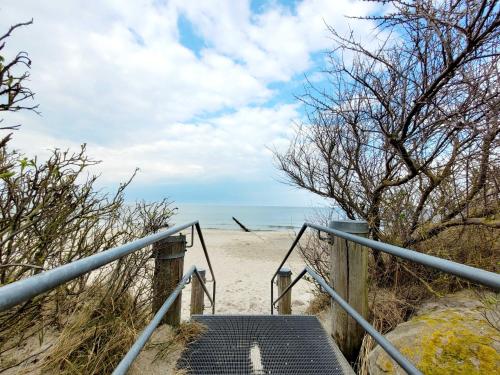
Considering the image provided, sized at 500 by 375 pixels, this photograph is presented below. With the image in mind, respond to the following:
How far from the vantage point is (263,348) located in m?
2.49

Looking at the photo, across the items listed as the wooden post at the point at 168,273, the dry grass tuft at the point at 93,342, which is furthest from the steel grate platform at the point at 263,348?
the dry grass tuft at the point at 93,342

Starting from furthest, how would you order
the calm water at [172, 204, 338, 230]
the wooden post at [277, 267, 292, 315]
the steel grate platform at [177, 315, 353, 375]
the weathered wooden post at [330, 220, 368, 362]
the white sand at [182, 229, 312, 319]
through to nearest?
the white sand at [182, 229, 312, 319], the calm water at [172, 204, 338, 230], the wooden post at [277, 267, 292, 315], the weathered wooden post at [330, 220, 368, 362], the steel grate platform at [177, 315, 353, 375]

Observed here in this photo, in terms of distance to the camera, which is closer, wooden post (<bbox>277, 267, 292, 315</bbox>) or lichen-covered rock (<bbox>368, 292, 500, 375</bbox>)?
lichen-covered rock (<bbox>368, 292, 500, 375</bbox>)

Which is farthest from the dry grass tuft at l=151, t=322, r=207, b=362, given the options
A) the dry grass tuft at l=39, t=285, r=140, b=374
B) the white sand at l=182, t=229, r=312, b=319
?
the white sand at l=182, t=229, r=312, b=319

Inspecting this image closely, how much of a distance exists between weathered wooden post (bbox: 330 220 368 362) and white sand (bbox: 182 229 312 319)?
7.78 ft

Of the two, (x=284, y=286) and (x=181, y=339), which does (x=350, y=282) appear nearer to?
(x=181, y=339)

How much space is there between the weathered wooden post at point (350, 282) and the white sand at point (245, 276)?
237cm

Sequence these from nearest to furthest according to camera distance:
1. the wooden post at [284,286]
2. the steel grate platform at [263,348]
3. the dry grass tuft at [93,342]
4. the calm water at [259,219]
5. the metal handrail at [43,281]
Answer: the metal handrail at [43,281] → the dry grass tuft at [93,342] → the steel grate platform at [263,348] → the wooden post at [284,286] → the calm water at [259,219]

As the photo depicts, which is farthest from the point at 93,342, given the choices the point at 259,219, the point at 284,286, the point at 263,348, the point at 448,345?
the point at 259,219

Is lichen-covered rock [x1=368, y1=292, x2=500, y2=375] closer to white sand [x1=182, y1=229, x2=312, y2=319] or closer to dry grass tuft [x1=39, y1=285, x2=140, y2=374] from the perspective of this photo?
dry grass tuft [x1=39, y1=285, x2=140, y2=374]

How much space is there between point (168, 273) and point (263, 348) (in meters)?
0.97

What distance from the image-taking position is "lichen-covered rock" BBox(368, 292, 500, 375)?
200 centimetres

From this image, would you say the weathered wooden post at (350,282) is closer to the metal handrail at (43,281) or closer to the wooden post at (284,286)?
the metal handrail at (43,281)

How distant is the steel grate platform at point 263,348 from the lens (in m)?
2.24
